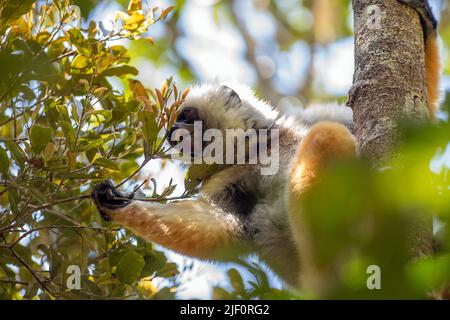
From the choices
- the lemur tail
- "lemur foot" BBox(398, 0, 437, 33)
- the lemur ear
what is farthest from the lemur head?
"lemur foot" BBox(398, 0, 437, 33)

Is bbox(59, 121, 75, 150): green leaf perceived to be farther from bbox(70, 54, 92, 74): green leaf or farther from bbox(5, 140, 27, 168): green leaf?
bbox(70, 54, 92, 74): green leaf

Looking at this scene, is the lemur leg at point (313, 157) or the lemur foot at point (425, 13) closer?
the lemur leg at point (313, 157)

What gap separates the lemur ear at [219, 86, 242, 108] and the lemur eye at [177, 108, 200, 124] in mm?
318

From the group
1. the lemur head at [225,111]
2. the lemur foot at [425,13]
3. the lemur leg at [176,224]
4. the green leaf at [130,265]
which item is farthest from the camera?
the lemur head at [225,111]

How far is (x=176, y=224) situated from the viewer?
13.8ft

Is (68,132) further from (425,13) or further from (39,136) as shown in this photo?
(425,13)

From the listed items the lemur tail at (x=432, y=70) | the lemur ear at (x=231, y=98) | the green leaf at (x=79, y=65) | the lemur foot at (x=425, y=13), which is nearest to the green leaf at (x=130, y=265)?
the green leaf at (x=79, y=65)

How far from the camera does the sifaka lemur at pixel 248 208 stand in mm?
3621

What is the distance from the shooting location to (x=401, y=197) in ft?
4.36

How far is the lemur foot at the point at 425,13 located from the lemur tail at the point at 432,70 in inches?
7.1

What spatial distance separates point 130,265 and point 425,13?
8.78 feet

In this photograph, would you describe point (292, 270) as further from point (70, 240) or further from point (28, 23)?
point (28, 23)

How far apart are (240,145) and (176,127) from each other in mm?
594

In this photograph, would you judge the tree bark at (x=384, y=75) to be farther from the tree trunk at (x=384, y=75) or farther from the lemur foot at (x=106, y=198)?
the lemur foot at (x=106, y=198)
